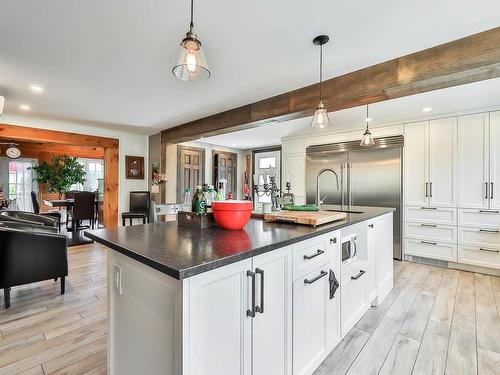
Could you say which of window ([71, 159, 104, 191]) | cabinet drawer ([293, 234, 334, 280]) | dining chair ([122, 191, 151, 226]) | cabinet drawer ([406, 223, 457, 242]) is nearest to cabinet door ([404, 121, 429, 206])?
cabinet drawer ([406, 223, 457, 242])

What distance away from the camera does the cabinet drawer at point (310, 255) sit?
141cm

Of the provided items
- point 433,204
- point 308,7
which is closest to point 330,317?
point 308,7

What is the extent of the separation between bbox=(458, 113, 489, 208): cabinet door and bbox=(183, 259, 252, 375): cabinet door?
388cm

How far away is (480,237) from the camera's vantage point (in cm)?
345

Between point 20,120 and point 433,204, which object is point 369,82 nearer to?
point 433,204

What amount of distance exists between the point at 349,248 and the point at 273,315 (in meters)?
1.06

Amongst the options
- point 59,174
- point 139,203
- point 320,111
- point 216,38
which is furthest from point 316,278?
point 59,174

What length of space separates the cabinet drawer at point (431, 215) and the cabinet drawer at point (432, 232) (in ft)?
0.23

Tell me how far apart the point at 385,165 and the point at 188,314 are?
13.6 ft

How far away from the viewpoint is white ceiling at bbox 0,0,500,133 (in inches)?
64.3

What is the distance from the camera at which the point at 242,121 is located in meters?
3.63

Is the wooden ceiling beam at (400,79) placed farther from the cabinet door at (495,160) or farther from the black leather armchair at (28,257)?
the black leather armchair at (28,257)

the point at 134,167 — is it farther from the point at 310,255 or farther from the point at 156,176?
the point at 310,255

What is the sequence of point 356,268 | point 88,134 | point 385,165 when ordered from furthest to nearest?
point 88,134 < point 385,165 < point 356,268
